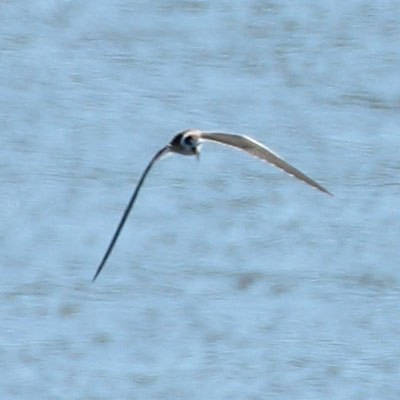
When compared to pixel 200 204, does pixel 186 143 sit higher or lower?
higher

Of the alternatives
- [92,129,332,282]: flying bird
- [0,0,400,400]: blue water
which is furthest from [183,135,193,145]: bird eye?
[0,0,400,400]: blue water

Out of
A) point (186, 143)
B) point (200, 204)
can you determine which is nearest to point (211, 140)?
point (186, 143)

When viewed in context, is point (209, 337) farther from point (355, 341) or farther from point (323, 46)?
point (323, 46)

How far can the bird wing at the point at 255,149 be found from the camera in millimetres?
1552

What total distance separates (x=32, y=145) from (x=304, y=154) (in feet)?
2.29

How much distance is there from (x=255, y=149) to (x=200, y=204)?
1.97 m

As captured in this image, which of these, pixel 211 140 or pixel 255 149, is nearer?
pixel 211 140

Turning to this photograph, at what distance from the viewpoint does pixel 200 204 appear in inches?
144

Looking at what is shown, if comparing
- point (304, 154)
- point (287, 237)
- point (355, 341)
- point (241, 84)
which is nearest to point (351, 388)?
point (355, 341)

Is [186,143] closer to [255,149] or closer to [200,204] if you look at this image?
[255,149]

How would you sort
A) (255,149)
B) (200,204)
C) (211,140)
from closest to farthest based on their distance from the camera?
1. (211,140)
2. (255,149)
3. (200,204)

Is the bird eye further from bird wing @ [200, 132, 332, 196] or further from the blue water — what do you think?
the blue water

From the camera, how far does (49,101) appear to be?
398 centimetres

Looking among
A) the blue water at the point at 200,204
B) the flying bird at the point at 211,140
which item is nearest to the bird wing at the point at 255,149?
the flying bird at the point at 211,140
